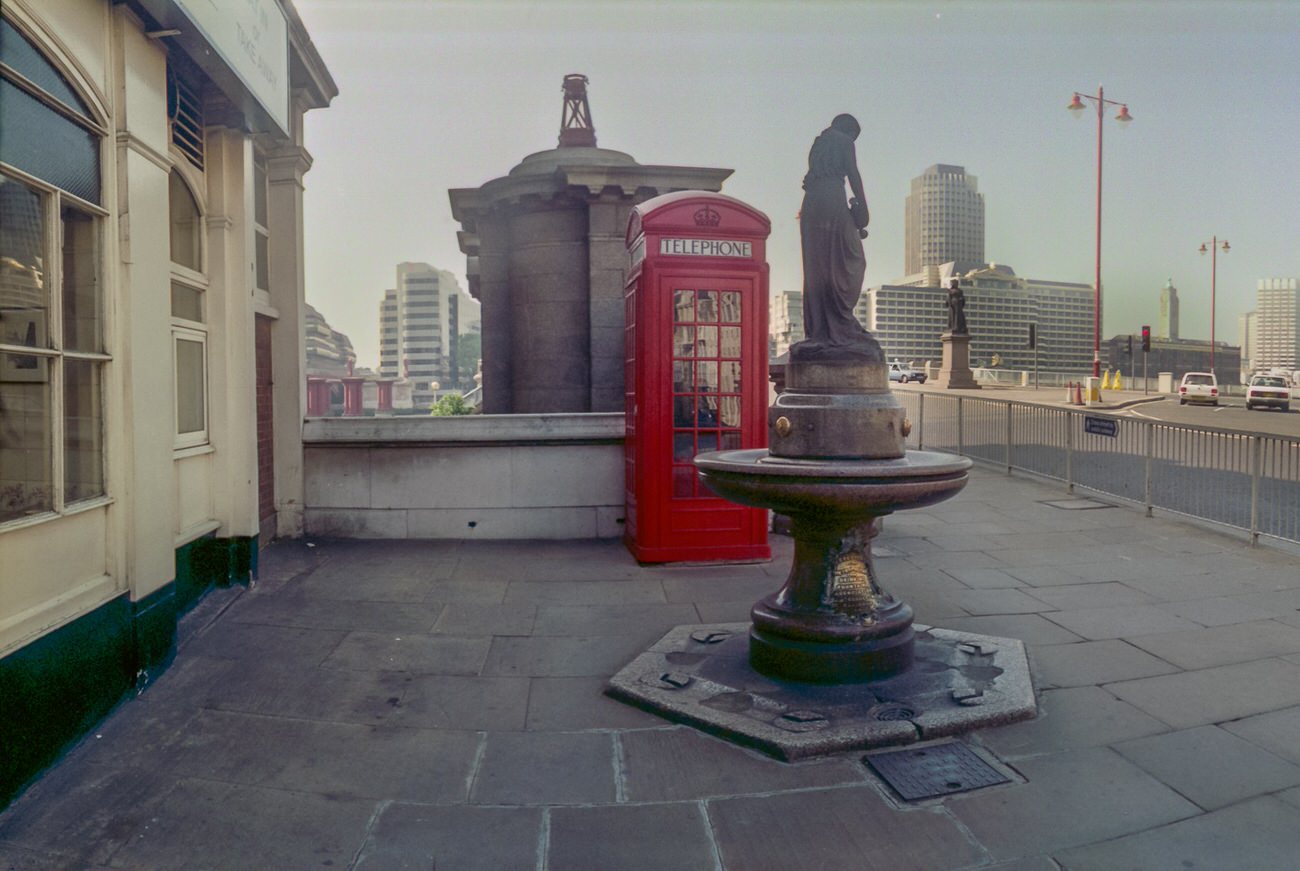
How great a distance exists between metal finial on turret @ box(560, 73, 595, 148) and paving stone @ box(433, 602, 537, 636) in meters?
9.46

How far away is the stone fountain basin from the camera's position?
432cm

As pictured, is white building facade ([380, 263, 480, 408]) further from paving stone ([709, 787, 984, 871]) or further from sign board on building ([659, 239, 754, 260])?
paving stone ([709, 787, 984, 871])

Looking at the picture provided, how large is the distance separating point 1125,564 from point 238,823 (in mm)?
7429

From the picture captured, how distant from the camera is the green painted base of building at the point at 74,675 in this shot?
3.45 metres

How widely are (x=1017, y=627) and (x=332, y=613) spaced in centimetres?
489

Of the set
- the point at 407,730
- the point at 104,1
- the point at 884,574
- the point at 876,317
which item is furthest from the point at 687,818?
the point at 876,317

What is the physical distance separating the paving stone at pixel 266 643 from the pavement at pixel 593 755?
0.09 feet

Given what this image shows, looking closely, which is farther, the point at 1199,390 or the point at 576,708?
the point at 1199,390

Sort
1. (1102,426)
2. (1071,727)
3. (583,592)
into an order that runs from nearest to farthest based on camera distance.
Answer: (1071,727) → (583,592) → (1102,426)

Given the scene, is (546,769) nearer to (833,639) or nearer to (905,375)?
(833,639)

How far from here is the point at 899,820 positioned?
3.32 m

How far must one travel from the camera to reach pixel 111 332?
4.42m

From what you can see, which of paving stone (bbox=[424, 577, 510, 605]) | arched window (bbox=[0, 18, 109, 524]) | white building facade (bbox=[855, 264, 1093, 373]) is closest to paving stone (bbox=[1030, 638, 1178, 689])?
paving stone (bbox=[424, 577, 510, 605])

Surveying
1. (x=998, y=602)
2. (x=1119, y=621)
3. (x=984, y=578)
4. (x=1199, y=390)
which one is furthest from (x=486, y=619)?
(x=1199, y=390)
